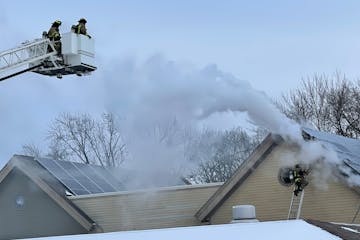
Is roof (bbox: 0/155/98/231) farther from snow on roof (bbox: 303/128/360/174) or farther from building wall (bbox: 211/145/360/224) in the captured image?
snow on roof (bbox: 303/128/360/174)

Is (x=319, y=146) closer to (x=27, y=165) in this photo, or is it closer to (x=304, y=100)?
(x=27, y=165)

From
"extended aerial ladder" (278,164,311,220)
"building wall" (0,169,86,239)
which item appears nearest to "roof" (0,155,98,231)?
"building wall" (0,169,86,239)

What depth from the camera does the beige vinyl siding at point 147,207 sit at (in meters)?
22.9

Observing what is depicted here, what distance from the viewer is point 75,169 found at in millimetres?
28344

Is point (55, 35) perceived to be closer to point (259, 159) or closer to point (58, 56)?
point (58, 56)

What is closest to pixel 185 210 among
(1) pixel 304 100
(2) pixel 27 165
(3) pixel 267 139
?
(3) pixel 267 139

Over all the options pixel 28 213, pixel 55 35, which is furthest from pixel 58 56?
pixel 28 213

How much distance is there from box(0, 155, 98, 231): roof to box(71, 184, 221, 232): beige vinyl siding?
357mm

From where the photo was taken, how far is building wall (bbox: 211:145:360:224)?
1958 cm

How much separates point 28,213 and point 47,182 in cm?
175

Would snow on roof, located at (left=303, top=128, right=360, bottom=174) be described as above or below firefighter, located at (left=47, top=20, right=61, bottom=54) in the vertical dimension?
below

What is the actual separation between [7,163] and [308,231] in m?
17.4

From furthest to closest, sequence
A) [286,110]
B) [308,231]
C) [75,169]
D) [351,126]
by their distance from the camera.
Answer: [286,110] → [351,126] → [75,169] → [308,231]

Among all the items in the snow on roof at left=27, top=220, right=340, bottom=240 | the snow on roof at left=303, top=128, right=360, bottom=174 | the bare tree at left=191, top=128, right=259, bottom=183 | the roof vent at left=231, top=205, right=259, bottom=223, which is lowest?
the snow on roof at left=27, top=220, right=340, bottom=240
